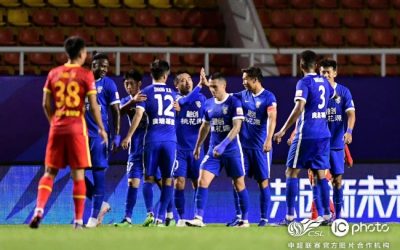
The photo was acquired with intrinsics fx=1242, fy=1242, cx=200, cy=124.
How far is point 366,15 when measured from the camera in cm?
2391

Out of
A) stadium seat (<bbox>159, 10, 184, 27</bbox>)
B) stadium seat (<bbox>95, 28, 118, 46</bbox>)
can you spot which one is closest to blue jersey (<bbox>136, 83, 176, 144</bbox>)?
stadium seat (<bbox>95, 28, 118, 46</bbox>)

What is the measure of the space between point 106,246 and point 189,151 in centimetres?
595

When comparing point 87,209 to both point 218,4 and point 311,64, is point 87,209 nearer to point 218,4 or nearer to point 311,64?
point 311,64

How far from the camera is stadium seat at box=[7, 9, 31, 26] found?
73.5ft

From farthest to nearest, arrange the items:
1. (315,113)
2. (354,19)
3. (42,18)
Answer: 1. (354,19)
2. (42,18)
3. (315,113)

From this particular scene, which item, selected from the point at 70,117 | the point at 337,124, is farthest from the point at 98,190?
the point at 337,124

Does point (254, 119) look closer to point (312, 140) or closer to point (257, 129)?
point (257, 129)

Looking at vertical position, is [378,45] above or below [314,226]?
above

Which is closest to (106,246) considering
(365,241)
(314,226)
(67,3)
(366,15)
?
(365,241)

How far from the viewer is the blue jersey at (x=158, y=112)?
15.6 metres

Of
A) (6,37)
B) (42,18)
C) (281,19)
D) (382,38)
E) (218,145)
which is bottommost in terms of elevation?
(218,145)

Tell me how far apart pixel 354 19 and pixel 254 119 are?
26.4 feet

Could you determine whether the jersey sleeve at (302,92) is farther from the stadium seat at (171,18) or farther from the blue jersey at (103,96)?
the stadium seat at (171,18)

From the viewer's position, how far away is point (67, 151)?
12656mm
